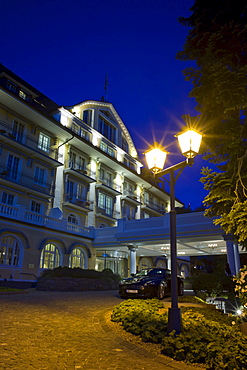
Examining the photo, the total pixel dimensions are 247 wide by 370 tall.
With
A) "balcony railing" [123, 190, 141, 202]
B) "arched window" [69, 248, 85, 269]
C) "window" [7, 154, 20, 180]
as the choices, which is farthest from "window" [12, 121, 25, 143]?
"balcony railing" [123, 190, 141, 202]

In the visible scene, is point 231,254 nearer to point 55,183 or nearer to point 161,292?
point 161,292

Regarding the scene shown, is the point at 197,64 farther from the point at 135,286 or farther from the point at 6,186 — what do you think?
the point at 6,186

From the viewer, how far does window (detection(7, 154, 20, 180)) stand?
998 inches

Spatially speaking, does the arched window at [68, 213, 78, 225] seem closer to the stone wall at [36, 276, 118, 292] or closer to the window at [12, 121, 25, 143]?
the window at [12, 121, 25, 143]

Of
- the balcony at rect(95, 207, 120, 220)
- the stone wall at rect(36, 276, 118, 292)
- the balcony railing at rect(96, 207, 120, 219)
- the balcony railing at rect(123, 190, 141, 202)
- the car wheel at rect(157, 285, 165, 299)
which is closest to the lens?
the car wheel at rect(157, 285, 165, 299)

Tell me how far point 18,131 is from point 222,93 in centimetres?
2093

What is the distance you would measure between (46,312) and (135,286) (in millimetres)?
5056

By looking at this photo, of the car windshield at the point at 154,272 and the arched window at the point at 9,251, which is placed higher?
the arched window at the point at 9,251

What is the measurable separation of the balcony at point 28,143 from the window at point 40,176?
110 cm

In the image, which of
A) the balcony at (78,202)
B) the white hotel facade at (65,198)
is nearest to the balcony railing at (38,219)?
the white hotel facade at (65,198)

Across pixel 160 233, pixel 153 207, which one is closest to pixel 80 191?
pixel 160 233

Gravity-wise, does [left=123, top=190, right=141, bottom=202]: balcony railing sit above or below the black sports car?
above

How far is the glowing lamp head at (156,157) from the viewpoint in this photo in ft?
24.4

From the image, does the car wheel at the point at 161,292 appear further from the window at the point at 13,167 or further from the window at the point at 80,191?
the window at the point at 80,191
